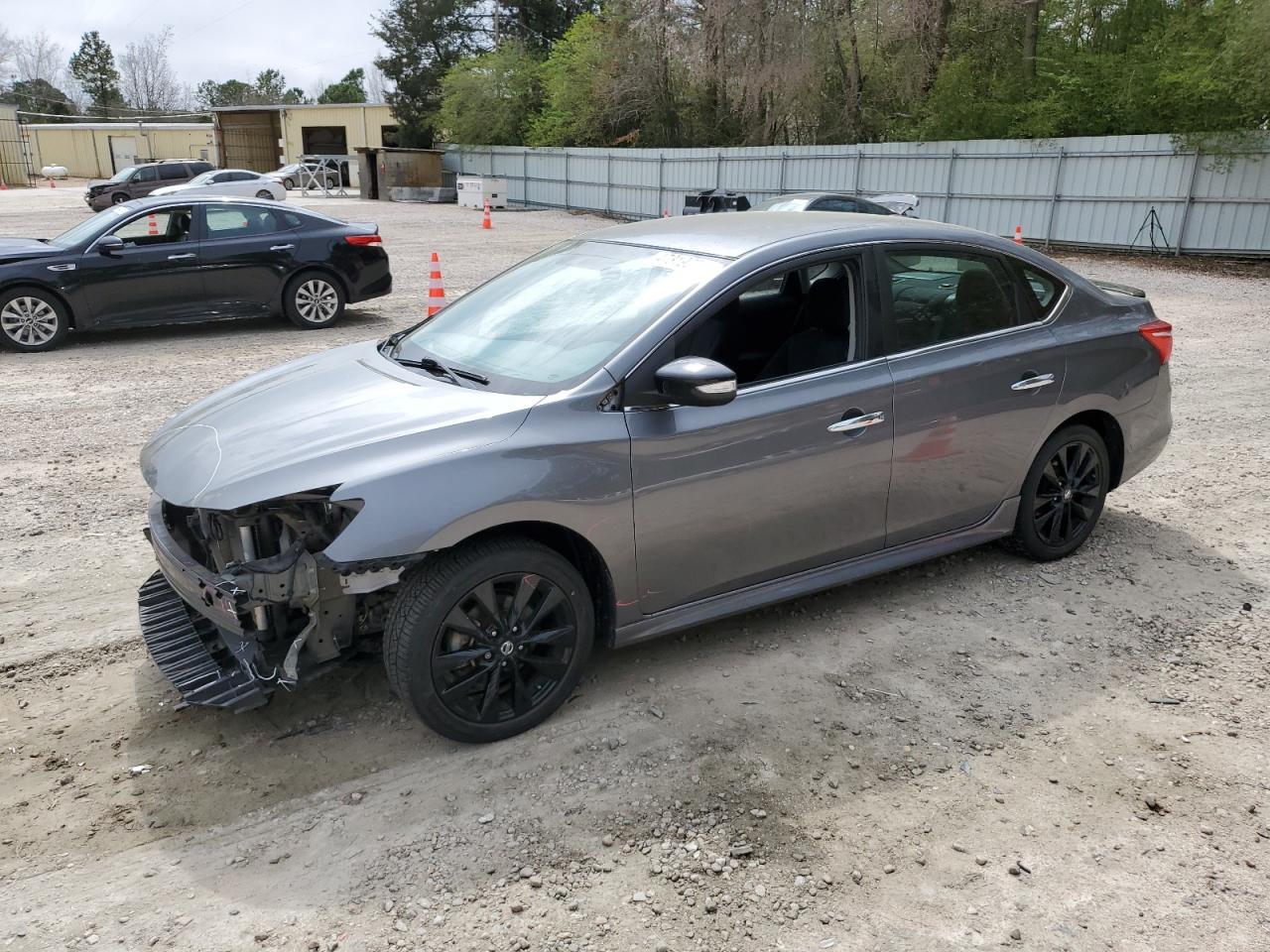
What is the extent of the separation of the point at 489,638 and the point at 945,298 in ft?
8.33

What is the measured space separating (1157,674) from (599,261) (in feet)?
9.42

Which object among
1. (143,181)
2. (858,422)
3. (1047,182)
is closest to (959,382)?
(858,422)

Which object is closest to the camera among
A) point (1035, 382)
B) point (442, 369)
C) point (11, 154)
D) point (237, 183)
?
point (442, 369)

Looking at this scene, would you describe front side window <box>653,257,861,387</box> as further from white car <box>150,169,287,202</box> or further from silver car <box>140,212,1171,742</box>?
white car <box>150,169,287,202</box>

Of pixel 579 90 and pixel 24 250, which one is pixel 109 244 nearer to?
pixel 24 250

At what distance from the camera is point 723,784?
10.7 feet

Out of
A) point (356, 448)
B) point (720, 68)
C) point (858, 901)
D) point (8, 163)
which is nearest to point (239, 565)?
point (356, 448)

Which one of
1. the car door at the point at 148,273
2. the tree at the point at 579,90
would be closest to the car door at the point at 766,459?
the car door at the point at 148,273

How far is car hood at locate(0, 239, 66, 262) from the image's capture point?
384 inches

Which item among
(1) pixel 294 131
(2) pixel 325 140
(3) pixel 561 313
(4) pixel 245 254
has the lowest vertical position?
(4) pixel 245 254

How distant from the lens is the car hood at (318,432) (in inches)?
126

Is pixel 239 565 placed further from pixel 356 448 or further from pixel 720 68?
pixel 720 68

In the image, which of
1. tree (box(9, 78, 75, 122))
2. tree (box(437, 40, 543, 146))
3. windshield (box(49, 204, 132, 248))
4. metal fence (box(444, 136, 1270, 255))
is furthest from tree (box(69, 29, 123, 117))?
windshield (box(49, 204, 132, 248))

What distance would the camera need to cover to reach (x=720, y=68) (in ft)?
104
